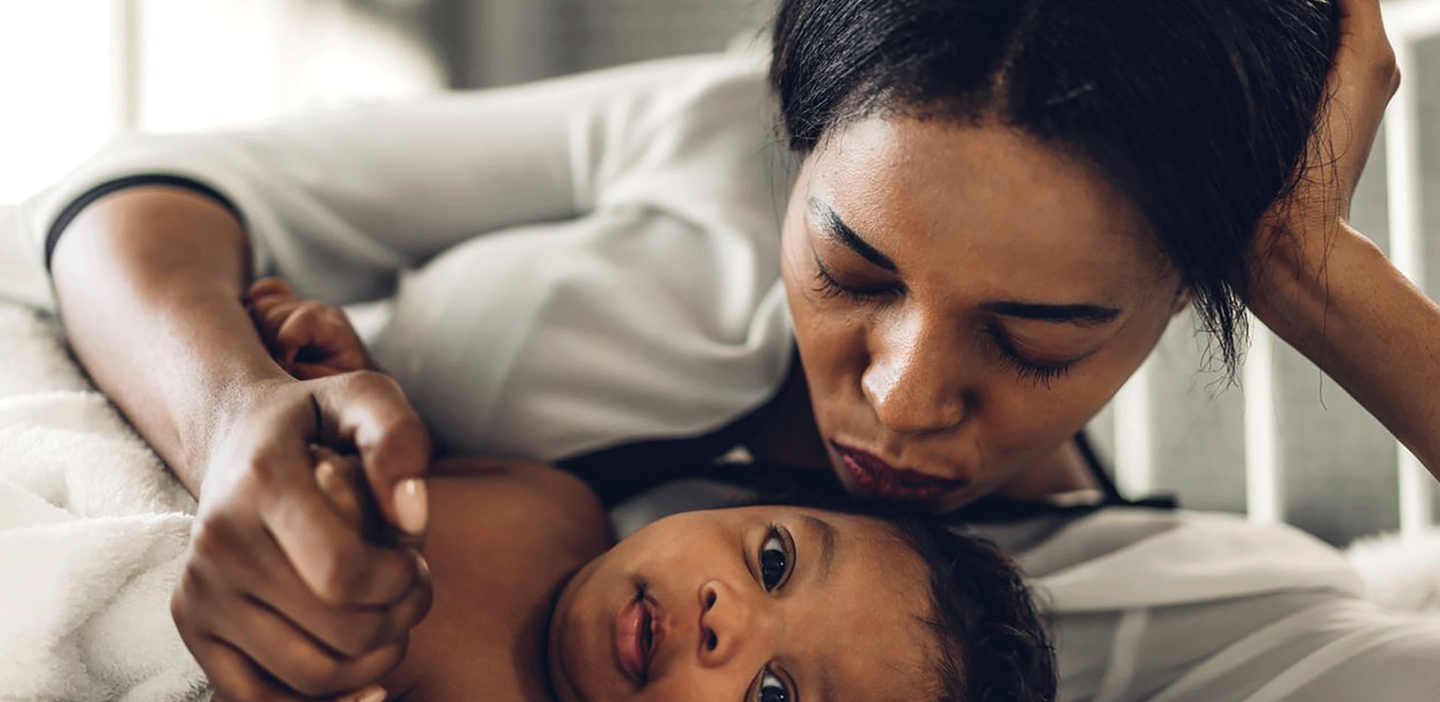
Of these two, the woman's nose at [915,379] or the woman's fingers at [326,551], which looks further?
the woman's nose at [915,379]

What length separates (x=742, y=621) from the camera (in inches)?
28.7

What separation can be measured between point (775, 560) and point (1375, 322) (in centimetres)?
43

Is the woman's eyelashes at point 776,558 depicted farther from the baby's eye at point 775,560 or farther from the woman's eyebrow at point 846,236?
the woman's eyebrow at point 846,236

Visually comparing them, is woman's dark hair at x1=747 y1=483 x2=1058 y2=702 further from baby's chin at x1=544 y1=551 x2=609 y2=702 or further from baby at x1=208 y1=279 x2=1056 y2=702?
baby's chin at x1=544 y1=551 x2=609 y2=702

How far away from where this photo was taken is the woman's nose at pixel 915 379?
2.35ft

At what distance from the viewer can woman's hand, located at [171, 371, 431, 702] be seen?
473mm

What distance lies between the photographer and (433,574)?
30.2 inches

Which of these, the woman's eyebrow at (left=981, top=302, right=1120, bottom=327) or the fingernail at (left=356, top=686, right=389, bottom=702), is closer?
the fingernail at (left=356, top=686, right=389, bottom=702)

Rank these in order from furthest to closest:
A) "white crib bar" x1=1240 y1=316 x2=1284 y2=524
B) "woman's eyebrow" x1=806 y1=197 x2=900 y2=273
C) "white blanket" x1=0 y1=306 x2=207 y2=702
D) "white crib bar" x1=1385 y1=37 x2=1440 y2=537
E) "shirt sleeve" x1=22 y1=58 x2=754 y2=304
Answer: "white crib bar" x1=1240 y1=316 x2=1284 y2=524
"white crib bar" x1=1385 y1=37 x2=1440 y2=537
"shirt sleeve" x1=22 y1=58 x2=754 y2=304
"woman's eyebrow" x1=806 y1=197 x2=900 y2=273
"white blanket" x1=0 y1=306 x2=207 y2=702

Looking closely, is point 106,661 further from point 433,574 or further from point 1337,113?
point 1337,113

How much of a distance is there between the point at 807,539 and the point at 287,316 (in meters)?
0.37

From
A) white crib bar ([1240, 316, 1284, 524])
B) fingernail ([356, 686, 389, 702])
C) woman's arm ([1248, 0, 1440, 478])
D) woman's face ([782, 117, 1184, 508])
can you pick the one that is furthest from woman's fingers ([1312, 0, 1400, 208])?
white crib bar ([1240, 316, 1284, 524])

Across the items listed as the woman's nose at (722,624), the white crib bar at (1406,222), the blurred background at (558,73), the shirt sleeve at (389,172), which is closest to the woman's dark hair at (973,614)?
the woman's nose at (722,624)

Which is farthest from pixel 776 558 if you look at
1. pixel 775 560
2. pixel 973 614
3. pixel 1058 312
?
pixel 1058 312
